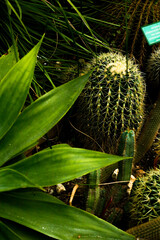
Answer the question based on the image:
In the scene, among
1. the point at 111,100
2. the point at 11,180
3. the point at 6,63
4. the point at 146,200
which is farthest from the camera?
the point at 111,100

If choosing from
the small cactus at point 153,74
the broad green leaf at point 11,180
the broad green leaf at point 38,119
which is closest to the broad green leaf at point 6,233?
the broad green leaf at point 11,180

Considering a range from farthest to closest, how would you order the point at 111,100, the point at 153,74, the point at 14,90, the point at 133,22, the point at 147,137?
the point at 133,22 < the point at 153,74 < the point at 147,137 < the point at 111,100 < the point at 14,90

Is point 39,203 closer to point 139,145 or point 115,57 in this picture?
point 139,145

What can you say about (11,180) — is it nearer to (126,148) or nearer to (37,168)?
(37,168)

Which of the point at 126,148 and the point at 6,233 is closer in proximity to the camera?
the point at 6,233

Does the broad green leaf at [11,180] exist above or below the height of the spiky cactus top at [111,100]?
below

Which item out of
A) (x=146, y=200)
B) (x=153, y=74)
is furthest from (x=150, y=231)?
(x=153, y=74)

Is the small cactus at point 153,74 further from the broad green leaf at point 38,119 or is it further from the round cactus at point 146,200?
the broad green leaf at point 38,119
